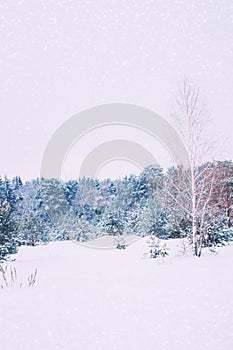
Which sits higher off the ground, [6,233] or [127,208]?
[127,208]

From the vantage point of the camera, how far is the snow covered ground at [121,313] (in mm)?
3287

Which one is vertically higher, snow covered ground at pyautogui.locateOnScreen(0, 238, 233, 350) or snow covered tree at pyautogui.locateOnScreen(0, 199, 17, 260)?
snow covered tree at pyautogui.locateOnScreen(0, 199, 17, 260)

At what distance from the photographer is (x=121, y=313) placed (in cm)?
434

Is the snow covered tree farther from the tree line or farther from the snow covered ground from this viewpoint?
the snow covered ground

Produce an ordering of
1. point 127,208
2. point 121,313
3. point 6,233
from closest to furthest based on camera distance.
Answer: point 121,313 < point 6,233 < point 127,208

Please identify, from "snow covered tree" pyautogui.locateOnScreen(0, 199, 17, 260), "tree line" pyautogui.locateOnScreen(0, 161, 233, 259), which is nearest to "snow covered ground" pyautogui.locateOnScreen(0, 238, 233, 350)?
"tree line" pyautogui.locateOnScreen(0, 161, 233, 259)

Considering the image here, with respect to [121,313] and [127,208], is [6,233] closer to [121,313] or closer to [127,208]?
[121,313]

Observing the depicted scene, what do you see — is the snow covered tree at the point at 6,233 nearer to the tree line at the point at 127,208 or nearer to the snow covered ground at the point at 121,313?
the tree line at the point at 127,208

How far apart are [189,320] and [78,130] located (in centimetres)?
1515

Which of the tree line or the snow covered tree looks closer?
the snow covered tree

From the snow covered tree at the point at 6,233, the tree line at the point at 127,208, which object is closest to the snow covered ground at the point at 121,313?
the tree line at the point at 127,208

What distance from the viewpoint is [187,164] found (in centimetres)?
1175

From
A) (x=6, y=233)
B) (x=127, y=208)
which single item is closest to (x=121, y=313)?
(x=6, y=233)

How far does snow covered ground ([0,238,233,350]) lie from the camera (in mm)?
3287
